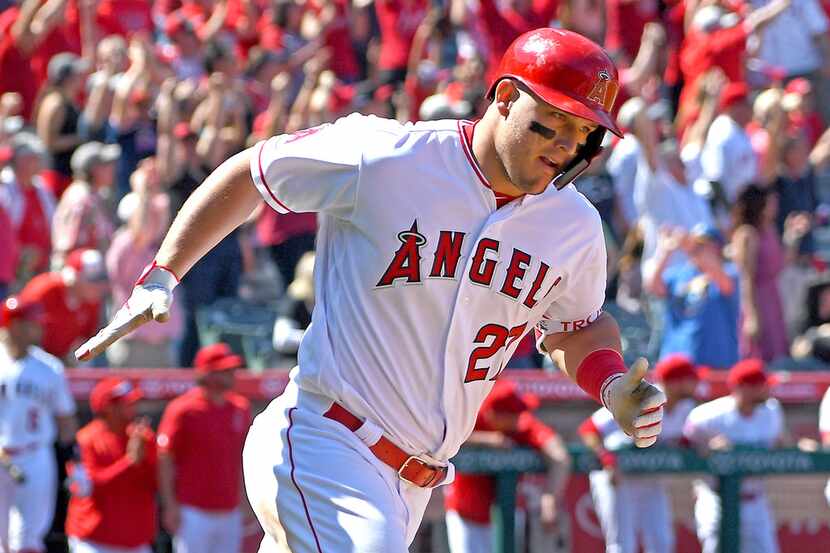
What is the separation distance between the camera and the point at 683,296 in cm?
946

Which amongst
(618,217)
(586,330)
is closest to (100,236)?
(618,217)

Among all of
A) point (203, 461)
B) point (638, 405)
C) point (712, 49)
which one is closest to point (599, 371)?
point (638, 405)

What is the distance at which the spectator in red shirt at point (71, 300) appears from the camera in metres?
9.05

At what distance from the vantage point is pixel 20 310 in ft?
27.9

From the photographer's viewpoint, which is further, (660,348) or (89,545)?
(660,348)

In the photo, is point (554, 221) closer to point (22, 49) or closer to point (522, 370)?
point (522, 370)

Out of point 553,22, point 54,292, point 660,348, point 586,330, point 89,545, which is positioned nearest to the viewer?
point 586,330

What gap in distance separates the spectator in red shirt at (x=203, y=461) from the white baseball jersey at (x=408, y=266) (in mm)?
4720

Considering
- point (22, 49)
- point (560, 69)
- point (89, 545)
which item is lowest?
Result: point (89, 545)

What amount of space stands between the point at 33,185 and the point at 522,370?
3.18m

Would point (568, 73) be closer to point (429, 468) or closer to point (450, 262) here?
point (450, 262)

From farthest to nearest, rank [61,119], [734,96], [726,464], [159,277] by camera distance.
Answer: [734,96] < [61,119] < [726,464] < [159,277]

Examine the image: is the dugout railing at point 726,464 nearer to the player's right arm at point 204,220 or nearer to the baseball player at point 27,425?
the baseball player at point 27,425

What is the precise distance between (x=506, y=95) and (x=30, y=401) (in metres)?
5.32
